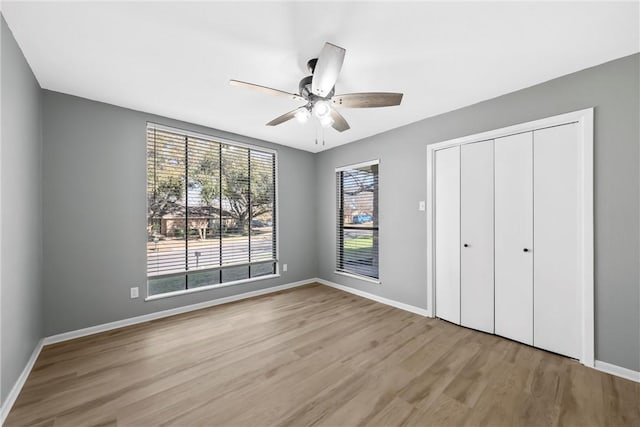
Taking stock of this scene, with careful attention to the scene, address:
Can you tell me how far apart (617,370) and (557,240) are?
3.52 ft

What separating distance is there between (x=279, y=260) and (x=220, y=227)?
118 centimetres

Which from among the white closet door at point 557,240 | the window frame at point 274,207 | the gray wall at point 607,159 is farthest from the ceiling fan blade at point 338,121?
the window frame at point 274,207

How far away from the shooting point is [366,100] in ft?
6.48

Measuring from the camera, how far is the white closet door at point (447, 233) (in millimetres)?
2945

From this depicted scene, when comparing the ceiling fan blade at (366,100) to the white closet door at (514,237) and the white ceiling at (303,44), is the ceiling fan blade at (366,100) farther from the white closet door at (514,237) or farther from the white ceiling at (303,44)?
the white closet door at (514,237)

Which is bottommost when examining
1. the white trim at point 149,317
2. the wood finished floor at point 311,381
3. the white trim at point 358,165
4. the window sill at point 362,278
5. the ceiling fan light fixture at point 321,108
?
the wood finished floor at point 311,381

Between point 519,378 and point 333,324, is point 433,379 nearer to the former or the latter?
point 519,378

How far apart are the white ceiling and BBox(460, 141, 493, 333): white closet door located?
2.33ft

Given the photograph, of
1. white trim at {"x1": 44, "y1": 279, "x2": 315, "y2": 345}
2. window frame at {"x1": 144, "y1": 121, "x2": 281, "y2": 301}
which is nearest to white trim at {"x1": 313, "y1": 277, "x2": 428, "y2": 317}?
white trim at {"x1": 44, "y1": 279, "x2": 315, "y2": 345}

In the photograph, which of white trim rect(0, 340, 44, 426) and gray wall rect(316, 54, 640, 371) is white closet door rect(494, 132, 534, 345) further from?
white trim rect(0, 340, 44, 426)

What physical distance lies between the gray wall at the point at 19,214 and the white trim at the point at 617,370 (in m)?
4.37

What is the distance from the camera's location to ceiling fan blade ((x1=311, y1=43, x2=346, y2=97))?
150 centimetres

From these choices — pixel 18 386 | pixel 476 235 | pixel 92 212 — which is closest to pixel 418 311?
pixel 476 235

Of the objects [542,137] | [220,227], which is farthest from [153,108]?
[542,137]
